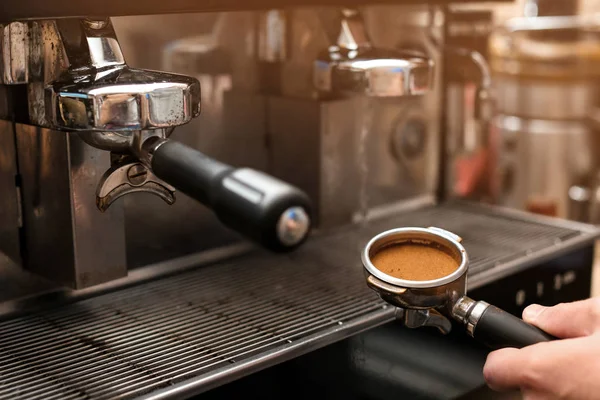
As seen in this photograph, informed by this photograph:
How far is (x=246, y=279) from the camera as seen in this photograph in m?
0.77

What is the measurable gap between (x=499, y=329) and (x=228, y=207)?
8.3 inches

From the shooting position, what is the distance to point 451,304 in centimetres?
54

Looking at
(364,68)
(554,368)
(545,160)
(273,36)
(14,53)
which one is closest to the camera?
(554,368)

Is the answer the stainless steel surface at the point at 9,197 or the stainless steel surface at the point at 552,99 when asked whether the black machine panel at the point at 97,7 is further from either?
the stainless steel surface at the point at 552,99

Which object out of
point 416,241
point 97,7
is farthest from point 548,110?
point 97,7

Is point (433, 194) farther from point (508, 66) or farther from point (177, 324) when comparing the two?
point (508, 66)

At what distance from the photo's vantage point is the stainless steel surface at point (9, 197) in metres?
0.67

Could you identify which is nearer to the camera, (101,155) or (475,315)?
(475,315)

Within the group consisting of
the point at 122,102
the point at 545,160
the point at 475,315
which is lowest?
the point at 545,160

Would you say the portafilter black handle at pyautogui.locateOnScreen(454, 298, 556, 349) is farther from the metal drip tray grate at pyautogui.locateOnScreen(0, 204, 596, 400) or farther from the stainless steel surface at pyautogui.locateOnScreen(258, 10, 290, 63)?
the stainless steel surface at pyautogui.locateOnScreen(258, 10, 290, 63)

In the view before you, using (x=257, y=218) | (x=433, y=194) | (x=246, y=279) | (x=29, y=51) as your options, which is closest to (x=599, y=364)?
(x=257, y=218)

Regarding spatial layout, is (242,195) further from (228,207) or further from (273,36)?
(273,36)

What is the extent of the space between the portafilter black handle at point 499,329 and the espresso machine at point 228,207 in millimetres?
134

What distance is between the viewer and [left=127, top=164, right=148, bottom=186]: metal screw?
1.94 ft
